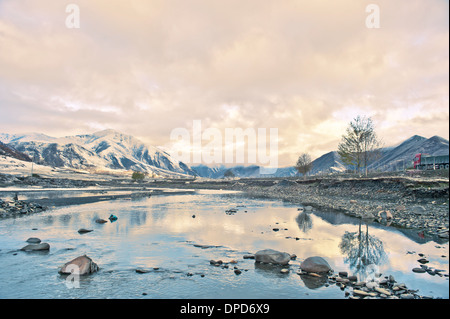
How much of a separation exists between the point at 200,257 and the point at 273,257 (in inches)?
181

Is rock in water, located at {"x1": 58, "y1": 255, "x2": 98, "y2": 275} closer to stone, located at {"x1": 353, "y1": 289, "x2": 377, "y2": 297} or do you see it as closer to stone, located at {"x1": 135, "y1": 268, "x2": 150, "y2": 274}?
stone, located at {"x1": 135, "y1": 268, "x2": 150, "y2": 274}

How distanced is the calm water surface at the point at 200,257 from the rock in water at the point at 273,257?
0.61m

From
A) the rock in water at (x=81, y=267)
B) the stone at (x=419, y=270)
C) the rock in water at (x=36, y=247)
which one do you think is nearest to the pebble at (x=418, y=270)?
the stone at (x=419, y=270)

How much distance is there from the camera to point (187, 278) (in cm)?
1298

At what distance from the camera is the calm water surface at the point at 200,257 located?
453 inches

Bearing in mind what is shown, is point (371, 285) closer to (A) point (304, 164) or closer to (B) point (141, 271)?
(B) point (141, 271)

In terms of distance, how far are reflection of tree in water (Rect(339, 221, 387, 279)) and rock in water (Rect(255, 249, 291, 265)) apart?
3.48 metres

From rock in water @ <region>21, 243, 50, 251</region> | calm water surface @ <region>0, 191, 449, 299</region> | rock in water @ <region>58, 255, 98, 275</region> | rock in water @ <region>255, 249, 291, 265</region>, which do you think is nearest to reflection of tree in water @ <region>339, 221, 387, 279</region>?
calm water surface @ <region>0, 191, 449, 299</region>

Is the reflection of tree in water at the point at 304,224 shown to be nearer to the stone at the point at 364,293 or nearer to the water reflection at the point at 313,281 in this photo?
the water reflection at the point at 313,281

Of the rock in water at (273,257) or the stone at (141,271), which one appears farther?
the rock in water at (273,257)

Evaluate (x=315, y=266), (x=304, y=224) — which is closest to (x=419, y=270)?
(x=315, y=266)

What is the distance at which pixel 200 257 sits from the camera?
1672 centimetres

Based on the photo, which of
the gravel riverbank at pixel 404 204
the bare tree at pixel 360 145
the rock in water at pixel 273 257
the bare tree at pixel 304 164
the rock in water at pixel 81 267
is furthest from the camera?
the bare tree at pixel 304 164

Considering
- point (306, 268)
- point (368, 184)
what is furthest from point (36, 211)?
point (368, 184)
